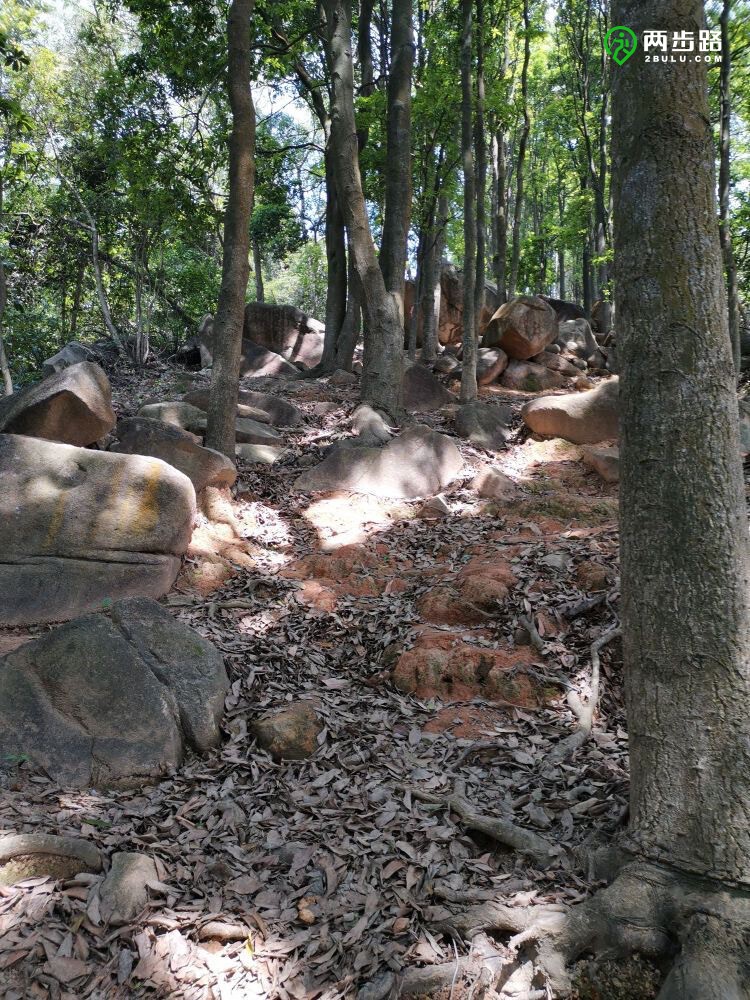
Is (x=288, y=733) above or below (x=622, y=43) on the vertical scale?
below

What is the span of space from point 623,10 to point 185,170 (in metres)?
10.9

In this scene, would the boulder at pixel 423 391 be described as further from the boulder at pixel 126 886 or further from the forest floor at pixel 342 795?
the boulder at pixel 126 886

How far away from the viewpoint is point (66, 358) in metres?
13.2

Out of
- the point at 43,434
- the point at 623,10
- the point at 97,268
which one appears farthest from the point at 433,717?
the point at 97,268

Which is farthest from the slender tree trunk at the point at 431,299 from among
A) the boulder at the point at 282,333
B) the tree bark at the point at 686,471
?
the tree bark at the point at 686,471

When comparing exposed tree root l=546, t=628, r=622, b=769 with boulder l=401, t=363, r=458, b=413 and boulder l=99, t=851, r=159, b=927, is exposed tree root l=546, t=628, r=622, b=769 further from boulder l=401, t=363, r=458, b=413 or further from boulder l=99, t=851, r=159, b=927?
boulder l=401, t=363, r=458, b=413

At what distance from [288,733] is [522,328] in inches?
516

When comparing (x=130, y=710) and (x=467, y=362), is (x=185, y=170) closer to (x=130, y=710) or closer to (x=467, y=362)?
(x=467, y=362)

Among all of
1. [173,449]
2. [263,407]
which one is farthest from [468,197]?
[173,449]

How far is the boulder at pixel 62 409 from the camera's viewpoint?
7004mm

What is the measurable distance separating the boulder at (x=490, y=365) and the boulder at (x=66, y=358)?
8.10 meters

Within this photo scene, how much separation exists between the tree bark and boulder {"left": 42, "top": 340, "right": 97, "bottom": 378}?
11.7 m

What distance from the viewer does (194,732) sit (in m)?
4.18

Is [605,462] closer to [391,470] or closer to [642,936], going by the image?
[391,470]
